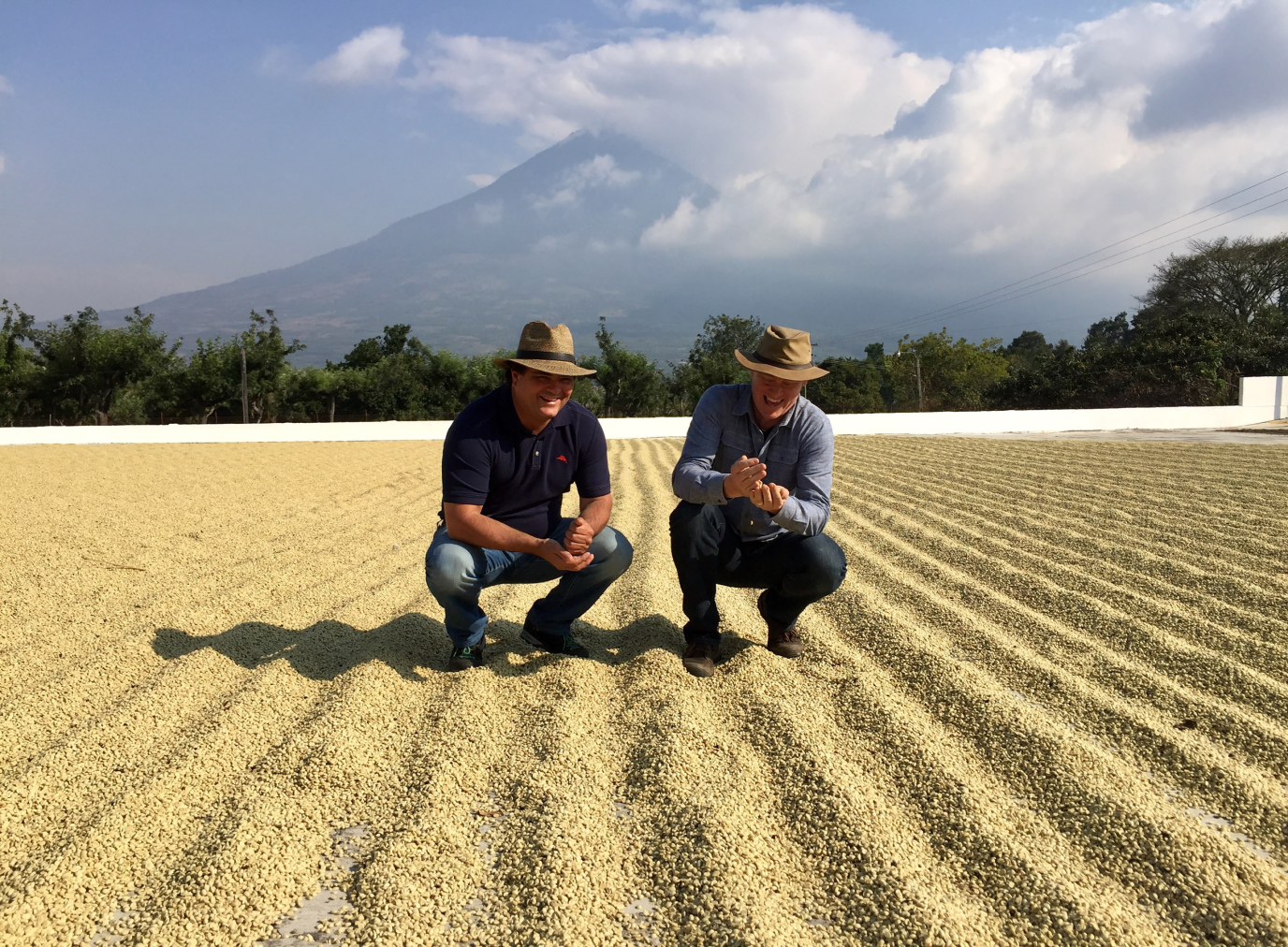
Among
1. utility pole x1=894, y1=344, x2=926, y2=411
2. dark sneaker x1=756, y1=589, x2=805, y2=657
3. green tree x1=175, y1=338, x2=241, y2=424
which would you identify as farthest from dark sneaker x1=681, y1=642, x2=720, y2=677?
utility pole x1=894, y1=344, x2=926, y2=411

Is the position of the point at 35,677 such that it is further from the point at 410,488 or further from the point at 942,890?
the point at 410,488

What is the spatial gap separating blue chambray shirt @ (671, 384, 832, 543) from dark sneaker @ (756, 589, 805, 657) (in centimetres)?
35

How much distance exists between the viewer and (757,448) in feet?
8.68

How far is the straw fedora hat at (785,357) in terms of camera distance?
95.0 inches

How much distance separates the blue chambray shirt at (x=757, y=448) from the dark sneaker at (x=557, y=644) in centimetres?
63

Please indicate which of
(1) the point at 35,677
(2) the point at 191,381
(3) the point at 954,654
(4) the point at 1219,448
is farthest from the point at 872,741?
(2) the point at 191,381

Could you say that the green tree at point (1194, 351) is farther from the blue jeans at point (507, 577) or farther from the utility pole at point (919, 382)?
the blue jeans at point (507, 577)

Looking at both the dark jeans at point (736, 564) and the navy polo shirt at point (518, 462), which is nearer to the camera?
the navy polo shirt at point (518, 462)

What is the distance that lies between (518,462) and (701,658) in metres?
0.83

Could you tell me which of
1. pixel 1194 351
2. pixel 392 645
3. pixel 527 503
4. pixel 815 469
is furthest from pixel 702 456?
pixel 1194 351

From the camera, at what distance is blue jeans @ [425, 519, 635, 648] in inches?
95.6

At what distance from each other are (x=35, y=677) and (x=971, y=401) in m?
33.7

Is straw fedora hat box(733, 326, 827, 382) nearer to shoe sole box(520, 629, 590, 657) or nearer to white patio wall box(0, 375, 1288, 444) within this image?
shoe sole box(520, 629, 590, 657)

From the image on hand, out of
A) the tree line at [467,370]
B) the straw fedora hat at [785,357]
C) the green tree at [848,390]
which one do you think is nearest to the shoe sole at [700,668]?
the straw fedora hat at [785,357]
